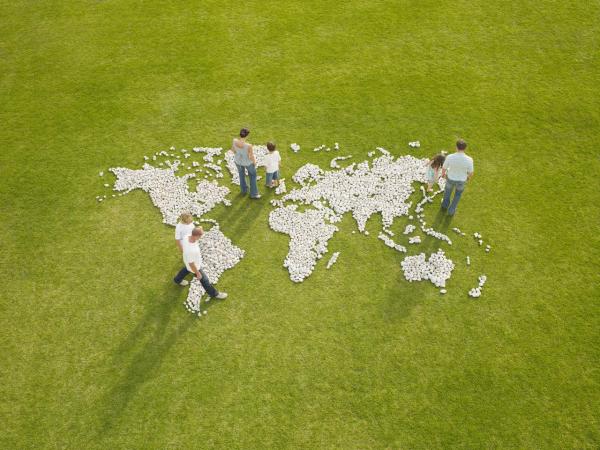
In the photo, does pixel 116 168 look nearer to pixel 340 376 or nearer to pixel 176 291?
pixel 176 291

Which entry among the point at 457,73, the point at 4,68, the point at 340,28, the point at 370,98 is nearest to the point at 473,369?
the point at 370,98

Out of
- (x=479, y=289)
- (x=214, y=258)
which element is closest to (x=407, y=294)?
(x=479, y=289)

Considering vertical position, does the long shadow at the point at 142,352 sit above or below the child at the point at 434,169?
below

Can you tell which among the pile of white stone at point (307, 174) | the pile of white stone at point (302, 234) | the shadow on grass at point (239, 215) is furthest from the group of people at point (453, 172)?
the shadow on grass at point (239, 215)

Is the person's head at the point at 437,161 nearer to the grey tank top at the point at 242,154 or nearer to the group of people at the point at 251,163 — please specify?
the group of people at the point at 251,163

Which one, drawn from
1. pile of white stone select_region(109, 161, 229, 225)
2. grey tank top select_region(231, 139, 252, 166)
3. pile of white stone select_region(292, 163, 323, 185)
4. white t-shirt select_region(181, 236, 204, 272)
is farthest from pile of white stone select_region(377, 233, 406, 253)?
white t-shirt select_region(181, 236, 204, 272)

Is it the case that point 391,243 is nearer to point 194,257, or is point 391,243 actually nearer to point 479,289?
point 479,289
